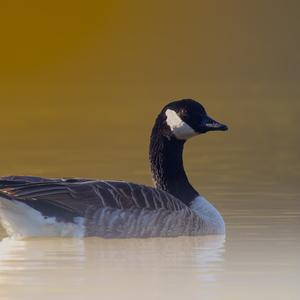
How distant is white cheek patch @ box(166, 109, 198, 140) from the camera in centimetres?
1627

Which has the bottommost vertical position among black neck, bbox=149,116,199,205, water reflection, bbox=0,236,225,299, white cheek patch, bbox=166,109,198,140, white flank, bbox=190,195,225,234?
water reflection, bbox=0,236,225,299

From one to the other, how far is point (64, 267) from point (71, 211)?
5.67 ft

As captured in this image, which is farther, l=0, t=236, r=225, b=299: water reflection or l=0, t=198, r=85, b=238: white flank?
l=0, t=198, r=85, b=238: white flank

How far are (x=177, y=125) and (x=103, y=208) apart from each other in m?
1.45

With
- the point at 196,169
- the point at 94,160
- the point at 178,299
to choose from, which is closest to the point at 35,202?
the point at 178,299

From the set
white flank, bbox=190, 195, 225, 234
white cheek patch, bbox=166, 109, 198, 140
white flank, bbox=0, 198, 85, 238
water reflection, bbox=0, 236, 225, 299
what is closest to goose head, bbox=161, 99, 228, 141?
white cheek patch, bbox=166, 109, 198, 140

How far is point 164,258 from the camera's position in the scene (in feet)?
45.7

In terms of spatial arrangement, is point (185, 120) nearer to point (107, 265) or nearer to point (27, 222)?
point (27, 222)

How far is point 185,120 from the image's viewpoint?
53.5 ft

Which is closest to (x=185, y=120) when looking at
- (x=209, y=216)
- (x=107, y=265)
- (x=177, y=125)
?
(x=177, y=125)

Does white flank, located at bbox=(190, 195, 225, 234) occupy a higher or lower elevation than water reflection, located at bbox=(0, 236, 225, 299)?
higher

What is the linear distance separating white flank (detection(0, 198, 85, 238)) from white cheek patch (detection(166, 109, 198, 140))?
5.84 feet

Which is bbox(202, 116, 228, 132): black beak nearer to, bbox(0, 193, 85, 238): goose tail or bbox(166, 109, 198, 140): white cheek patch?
bbox(166, 109, 198, 140): white cheek patch

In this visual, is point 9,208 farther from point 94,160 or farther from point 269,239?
point 94,160
